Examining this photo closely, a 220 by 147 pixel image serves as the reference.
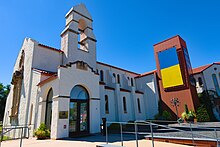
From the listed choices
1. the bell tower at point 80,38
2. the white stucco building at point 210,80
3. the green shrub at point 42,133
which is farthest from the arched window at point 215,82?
the green shrub at point 42,133

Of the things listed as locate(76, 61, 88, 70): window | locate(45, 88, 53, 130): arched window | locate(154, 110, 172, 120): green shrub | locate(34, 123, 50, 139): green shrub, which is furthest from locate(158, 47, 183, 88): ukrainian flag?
locate(34, 123, 50, 139): green shrub

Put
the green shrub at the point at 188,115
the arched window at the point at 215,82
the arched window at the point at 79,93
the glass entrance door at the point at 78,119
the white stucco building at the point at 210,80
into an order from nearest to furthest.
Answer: the glass entrance door at the point at 78,119
the arched window at the point at 79,93
the green shrub at the point at 188,115
the white stucco building at the point at 210,80
the arched window at the point at 215,82

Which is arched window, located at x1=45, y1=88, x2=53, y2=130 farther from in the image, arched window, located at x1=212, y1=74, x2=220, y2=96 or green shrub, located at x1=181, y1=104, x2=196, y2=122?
arched window, located at x1=212, y1=74, x2=220, y2=96

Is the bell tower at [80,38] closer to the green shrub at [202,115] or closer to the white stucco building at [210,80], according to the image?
the green shrub at [202,115]

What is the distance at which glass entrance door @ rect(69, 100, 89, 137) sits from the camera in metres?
11.1

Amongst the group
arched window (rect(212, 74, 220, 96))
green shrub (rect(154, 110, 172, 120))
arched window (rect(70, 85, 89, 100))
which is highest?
arched window (rect(212, 74, 220, 96))

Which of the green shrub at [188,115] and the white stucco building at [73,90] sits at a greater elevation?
the white stucco building at [73,90]

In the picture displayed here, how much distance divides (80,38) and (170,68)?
14.5 metres

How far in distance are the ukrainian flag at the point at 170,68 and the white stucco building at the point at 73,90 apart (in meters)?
2.17

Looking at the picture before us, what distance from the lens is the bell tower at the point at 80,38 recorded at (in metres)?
17.2

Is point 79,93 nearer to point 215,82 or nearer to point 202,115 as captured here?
point 202,115

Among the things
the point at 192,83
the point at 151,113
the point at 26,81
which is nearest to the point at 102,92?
the point at 26,81

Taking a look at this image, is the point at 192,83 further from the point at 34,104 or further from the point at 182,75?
the point at 34,104

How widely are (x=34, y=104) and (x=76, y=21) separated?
11.0 meters
